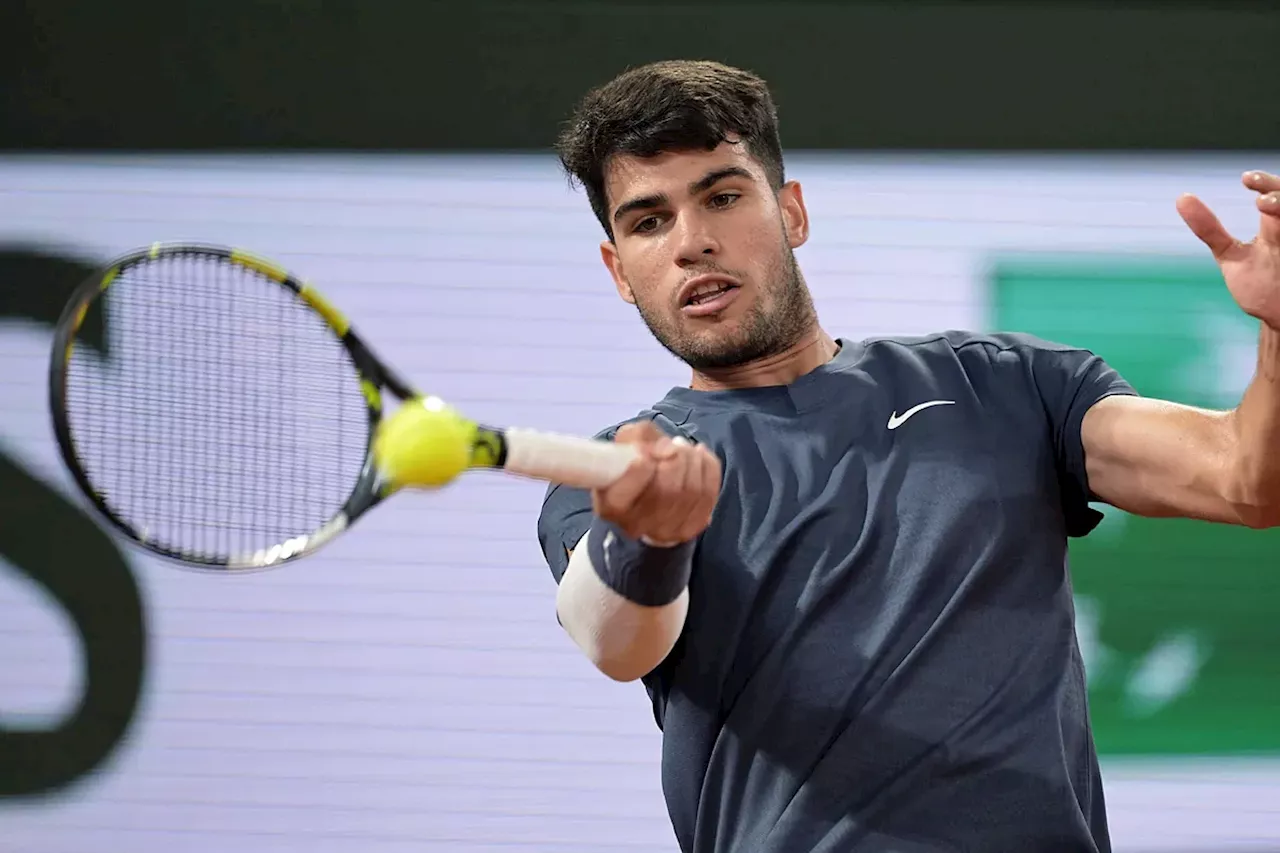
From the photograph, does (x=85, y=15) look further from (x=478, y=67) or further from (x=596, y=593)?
(x=596, y=593)

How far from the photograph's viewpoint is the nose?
2012mm

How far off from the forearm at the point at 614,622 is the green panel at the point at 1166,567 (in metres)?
1.58

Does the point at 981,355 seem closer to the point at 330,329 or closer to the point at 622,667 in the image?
the point at 622,667

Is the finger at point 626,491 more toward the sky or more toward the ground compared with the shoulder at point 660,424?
more toward the sky

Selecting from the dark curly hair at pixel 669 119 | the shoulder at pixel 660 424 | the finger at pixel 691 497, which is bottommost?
the shoulder at pixel 660 424

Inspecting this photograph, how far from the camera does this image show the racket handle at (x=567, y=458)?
145cm

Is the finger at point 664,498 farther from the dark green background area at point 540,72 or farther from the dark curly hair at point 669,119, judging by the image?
the dark green background area at point 540,72

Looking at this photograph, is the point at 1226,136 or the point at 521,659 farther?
the point at 1226,136

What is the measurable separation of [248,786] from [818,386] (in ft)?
5.37

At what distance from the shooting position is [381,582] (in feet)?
9.90

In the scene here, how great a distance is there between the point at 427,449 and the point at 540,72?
190 centimetres

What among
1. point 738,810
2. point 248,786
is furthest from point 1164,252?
point 248,786

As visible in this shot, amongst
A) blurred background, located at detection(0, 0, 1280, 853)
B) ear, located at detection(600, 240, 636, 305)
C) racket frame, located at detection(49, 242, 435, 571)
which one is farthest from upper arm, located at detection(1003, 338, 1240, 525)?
blurred background, located at detection(0, 0, 1280, 853)

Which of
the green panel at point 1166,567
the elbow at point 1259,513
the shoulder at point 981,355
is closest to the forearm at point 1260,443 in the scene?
the elbow at point 1259,513
